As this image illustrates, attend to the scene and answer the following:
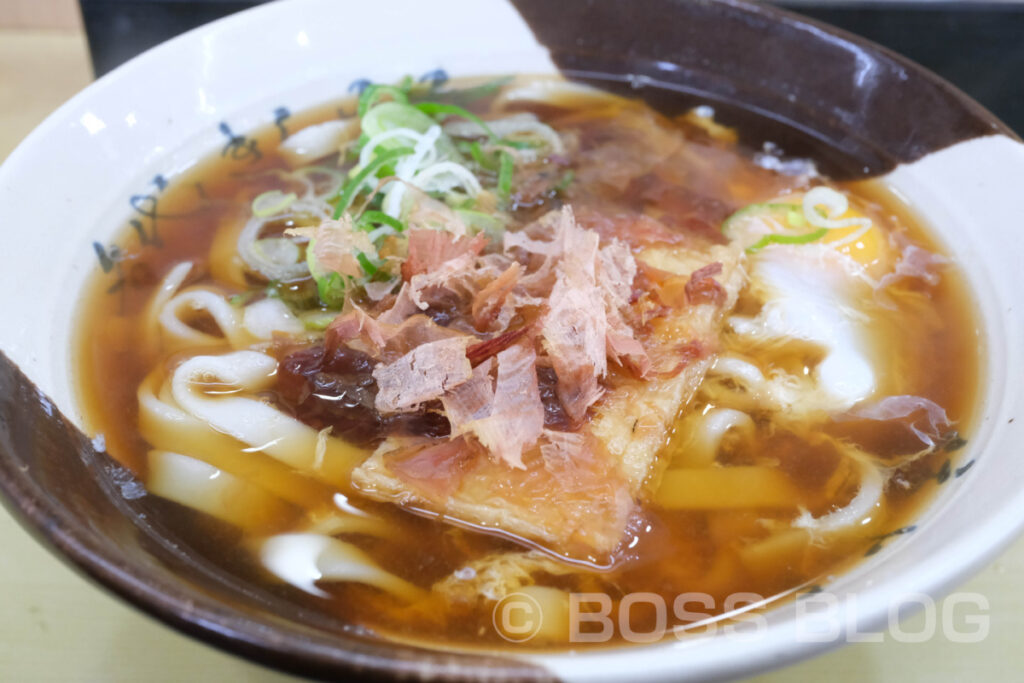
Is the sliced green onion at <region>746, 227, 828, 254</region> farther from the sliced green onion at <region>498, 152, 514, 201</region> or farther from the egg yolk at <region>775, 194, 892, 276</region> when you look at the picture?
the sliced green onion at <region>498, 152, 514, 201</region>

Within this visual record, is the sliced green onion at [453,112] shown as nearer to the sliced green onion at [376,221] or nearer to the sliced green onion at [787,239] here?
the sliced green onion at [376,221]

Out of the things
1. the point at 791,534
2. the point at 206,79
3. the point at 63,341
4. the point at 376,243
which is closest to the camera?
the point at 791,534

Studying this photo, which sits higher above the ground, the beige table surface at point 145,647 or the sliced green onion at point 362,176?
the sliced green onion at point 362,176

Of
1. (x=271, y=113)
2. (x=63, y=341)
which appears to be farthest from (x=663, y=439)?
(x=271, y=113)

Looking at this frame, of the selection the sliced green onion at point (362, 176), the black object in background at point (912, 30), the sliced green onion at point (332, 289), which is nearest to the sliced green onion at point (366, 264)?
the sliced green onion at point (332, 289)

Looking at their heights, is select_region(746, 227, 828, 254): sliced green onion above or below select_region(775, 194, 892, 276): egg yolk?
above

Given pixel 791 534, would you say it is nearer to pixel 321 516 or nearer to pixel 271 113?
pixel 321 516

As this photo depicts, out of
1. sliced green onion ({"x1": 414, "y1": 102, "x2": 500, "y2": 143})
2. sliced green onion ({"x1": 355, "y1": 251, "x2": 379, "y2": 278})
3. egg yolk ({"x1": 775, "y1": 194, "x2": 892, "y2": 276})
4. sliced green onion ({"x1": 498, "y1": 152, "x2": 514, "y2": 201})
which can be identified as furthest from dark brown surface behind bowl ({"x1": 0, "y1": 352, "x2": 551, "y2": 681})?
egg yolk ({"x1": 775, "y1": 194, "x2": 892, "y2": 276})
